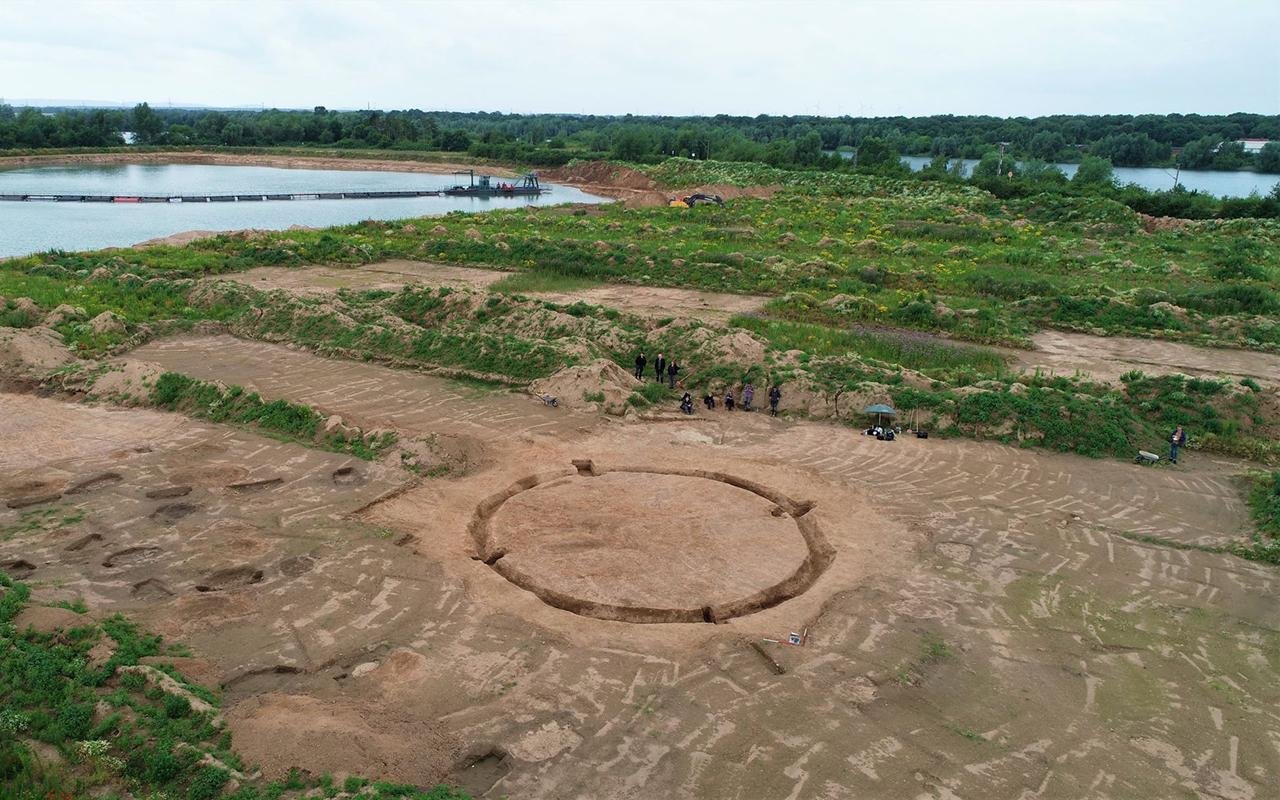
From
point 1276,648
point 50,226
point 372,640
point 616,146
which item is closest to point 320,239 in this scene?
point 50,226

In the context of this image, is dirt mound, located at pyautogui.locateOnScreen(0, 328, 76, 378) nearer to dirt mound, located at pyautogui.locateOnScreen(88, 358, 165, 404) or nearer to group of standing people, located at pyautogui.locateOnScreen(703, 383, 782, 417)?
dirt mound, located at pyautogui.locateOnScreen(88, 358, 165, 404)

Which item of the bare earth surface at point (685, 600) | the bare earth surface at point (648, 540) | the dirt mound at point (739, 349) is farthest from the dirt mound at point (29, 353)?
the dirt mound at point (739, 349)

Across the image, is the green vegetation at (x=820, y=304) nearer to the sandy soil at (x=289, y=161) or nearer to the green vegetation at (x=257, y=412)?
the green vegetation at (x=257, y=412)

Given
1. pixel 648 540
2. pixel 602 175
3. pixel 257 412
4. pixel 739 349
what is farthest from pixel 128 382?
pixel 602 175

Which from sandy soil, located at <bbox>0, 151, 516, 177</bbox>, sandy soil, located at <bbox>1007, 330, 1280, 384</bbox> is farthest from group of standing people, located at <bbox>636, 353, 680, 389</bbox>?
sandy soil, located at <bbox>0, 151, 516, 177</bbox>

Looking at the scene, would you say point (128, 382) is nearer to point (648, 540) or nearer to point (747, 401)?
point (648, 540)
